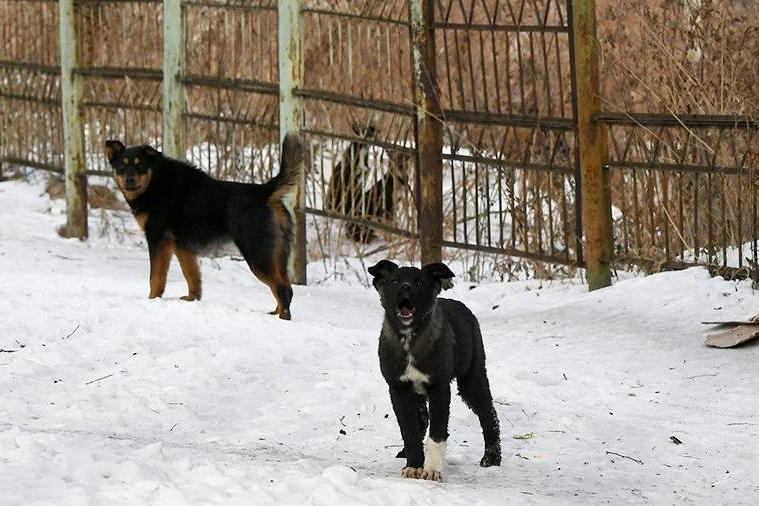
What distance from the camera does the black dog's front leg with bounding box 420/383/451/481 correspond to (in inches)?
257

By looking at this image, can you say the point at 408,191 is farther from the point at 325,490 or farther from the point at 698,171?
the point at 325,490

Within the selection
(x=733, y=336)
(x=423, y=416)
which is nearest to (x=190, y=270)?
(x=733, y=336)

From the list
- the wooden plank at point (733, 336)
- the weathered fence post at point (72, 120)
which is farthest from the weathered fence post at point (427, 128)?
the weathered fence post at point (72, 120)

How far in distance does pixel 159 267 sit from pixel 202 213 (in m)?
0.52

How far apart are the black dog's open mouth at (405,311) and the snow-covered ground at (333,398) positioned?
68 cm

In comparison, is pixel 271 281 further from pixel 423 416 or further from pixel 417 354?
pixel 417 354

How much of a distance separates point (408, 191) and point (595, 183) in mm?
1917

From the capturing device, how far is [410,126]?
1270 centimetres

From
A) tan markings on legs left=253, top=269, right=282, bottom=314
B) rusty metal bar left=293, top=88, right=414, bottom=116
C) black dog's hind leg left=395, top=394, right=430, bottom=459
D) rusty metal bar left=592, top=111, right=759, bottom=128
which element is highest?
rusty metal bar left=293, top=88, right=414, bottom=116

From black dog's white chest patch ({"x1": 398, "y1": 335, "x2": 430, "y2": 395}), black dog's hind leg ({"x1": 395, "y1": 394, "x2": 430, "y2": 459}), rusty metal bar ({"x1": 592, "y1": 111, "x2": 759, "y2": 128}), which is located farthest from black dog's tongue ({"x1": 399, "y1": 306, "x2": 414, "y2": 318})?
rusty metal bar ({"x1": 592, "y1": 111, "x2": 759, "y2": 128})

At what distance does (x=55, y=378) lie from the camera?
29.5 feet

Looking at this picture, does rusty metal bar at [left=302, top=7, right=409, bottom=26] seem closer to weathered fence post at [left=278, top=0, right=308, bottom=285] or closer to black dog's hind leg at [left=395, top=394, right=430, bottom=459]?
weathered fence post at [left=278, top=0, right=308, bottom=285]

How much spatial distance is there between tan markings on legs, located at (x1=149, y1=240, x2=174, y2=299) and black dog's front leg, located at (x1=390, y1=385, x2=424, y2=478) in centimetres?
461

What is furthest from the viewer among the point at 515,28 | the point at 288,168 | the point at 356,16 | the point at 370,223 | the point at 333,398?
the point at 370,223
